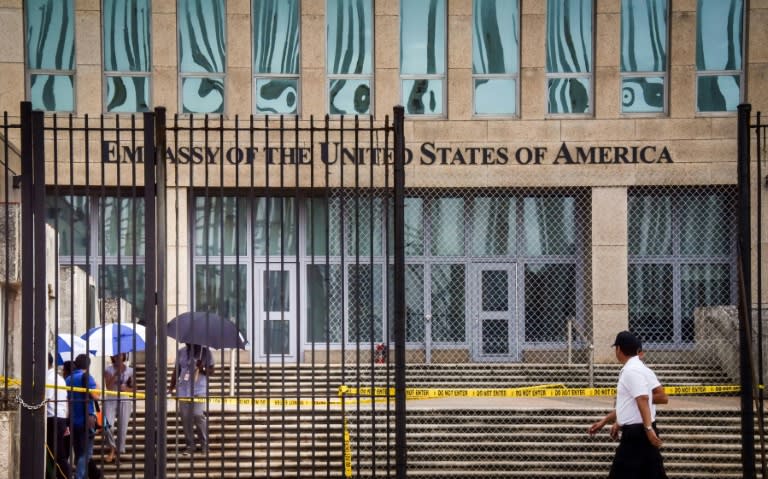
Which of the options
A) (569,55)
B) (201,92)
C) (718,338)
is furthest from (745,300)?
(201,92)

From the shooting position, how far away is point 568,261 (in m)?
19.7

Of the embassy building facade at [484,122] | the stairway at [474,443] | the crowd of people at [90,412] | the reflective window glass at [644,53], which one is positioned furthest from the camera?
the reflective window glass at [644,53]

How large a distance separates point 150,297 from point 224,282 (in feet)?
34.7

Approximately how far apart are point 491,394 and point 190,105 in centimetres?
838

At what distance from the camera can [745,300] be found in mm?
8133

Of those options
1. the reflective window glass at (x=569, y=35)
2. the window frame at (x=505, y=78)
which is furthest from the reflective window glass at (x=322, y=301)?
the reflective window glass at (x=569, y=35)

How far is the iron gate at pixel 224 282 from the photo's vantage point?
7.93m

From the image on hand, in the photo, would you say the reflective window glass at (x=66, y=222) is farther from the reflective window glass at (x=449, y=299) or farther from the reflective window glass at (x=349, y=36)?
the reflective window glass at (x=449, y=299)

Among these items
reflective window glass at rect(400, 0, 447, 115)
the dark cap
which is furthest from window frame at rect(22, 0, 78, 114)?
the dark cap

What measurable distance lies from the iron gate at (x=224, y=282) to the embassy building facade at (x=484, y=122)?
0.70 feet

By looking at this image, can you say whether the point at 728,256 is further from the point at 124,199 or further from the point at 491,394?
the point at 124,199

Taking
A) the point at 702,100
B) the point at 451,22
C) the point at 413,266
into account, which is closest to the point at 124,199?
the point at 413,266

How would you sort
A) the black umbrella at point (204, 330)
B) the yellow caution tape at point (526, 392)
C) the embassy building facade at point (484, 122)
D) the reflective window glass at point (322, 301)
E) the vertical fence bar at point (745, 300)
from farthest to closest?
the reflective window glass at point (322, 301)
the embassy building facade at point (484, 122)
the yellow caution tape at point (526, 392)
the black umbrella at point (204, 330)
the vertical fence bar at point (745, 300)

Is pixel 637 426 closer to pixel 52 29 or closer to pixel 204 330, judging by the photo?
pixel 204 330
